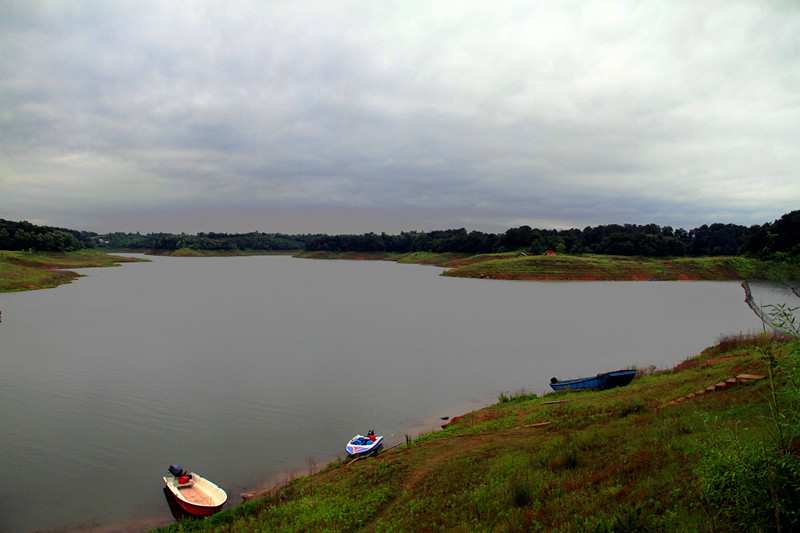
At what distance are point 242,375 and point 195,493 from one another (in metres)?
12.3

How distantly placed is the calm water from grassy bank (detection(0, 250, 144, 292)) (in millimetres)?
14688

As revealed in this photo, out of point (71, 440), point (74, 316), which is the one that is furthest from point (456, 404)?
point (74, 316)

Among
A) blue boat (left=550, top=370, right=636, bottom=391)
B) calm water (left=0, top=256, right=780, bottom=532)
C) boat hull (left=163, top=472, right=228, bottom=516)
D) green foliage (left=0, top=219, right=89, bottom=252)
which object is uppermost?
green foliage (left=0, top=219, right=89, bottom=252)

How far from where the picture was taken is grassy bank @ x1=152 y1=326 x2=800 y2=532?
5332 mm

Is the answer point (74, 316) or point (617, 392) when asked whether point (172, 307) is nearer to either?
point (74, 316)

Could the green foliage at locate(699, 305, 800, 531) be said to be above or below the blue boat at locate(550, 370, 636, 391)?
above

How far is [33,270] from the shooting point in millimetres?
72750

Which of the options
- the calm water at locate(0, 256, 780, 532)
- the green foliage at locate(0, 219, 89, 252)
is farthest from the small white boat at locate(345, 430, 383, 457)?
the green foliage at locate(0, 219, 89, 252)

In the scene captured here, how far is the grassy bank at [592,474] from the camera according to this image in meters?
5.33

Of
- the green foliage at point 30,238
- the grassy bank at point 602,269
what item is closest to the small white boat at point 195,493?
the grassy bank at point 602,269

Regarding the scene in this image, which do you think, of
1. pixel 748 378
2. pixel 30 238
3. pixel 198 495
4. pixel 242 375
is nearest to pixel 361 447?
pixel 198 495

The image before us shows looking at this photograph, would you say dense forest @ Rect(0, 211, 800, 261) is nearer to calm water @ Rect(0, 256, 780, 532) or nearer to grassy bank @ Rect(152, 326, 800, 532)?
calm water @ Rect(0, 256, 780, 532)

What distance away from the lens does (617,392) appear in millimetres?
16219

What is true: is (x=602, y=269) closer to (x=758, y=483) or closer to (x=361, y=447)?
(x=361, y=447)
